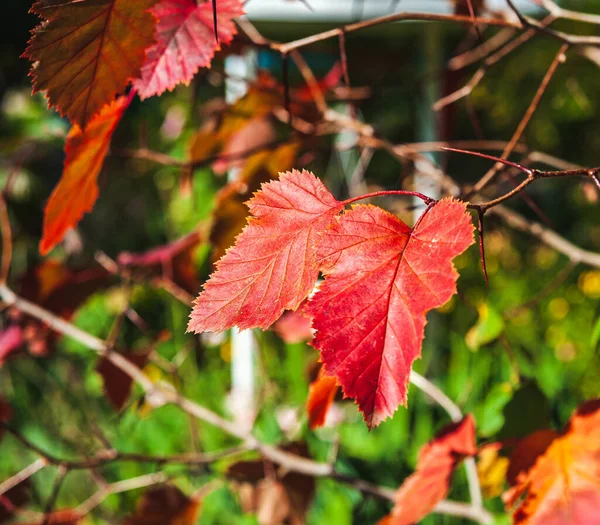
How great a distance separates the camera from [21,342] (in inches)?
36.6

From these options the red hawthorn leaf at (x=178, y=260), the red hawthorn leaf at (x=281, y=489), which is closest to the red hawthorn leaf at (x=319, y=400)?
the red hawthorn leaf at (x=281, y=489)

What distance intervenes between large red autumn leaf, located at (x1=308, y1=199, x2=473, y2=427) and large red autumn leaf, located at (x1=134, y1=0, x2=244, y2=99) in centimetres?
18

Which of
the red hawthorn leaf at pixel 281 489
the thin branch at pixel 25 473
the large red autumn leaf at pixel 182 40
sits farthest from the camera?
the red hawthorn leaf at pixel 281 489

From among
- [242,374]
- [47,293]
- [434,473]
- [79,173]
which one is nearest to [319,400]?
[434,473]

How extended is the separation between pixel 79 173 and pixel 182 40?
156mm

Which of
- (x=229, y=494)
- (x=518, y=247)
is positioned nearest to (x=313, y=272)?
(x=229, y=494)

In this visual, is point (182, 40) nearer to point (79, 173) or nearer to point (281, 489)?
point (79, 173)

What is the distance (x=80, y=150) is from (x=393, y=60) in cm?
398

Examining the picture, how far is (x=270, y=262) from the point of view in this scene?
0.37 meters

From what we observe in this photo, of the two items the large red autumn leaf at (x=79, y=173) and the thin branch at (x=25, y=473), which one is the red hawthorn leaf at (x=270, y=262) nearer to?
the large red autumn leaf at (x=79, y=173)

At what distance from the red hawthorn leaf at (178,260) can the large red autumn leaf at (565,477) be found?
0.56m

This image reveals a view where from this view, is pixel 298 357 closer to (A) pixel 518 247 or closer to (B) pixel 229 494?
(B) pixel 229 494

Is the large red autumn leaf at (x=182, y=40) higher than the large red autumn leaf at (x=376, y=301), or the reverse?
the large red autumn leaf at (x=182, y=40)

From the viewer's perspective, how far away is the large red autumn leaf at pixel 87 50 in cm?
39
